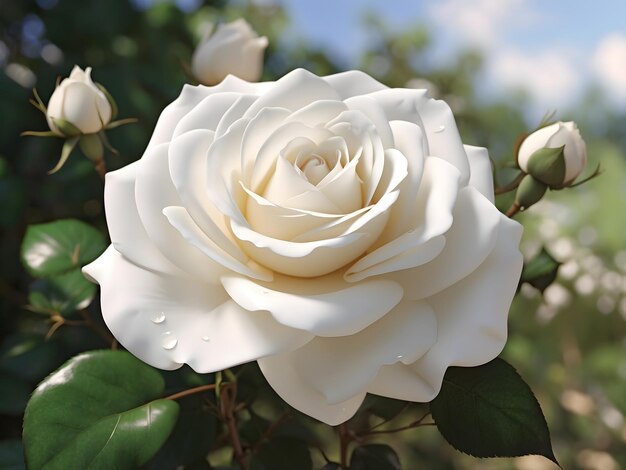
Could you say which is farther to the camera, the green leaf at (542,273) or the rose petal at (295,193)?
the green leaf at (542,273)

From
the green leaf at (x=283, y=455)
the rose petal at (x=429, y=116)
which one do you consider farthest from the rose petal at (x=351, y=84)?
the green leaf at (x=283, y=455)

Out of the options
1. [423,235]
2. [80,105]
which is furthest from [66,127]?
[423,235]

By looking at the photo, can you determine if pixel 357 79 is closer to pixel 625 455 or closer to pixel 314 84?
pixel 314 84

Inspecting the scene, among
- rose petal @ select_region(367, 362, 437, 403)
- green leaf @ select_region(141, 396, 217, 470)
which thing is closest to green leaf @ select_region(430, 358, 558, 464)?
rose petal @ select_region(367, 362, 437, 403)

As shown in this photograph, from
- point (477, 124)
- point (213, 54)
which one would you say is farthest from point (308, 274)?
point (477, 124)

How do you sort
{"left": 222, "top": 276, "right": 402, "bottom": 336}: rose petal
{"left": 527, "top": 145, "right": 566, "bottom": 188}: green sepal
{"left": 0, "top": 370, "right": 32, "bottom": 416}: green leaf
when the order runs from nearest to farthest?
1. {"left": 222, "top": 276, "right": 402, "bottom": 336}: rose petal
2. {"left": 527, "top": 145, "right": 566, "bottom": 188}: green sepal
3. {"left": 0, "top": 370, "right": 32, "bottom": 416}: green leaf

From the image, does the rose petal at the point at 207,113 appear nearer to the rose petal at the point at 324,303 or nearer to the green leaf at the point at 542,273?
the rose petal at the point at 324,303

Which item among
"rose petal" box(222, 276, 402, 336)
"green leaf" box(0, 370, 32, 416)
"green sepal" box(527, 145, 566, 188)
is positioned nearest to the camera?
"rose petal" box(222, 276, 402, 336)

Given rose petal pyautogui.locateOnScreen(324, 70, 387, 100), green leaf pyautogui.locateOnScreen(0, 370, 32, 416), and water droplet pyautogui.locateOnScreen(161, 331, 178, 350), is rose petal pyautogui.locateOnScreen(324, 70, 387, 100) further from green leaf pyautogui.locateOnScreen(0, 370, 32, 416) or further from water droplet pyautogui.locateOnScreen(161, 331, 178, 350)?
green leaf pyautogui.locateOnScreen(0, 370, 32, 416)
